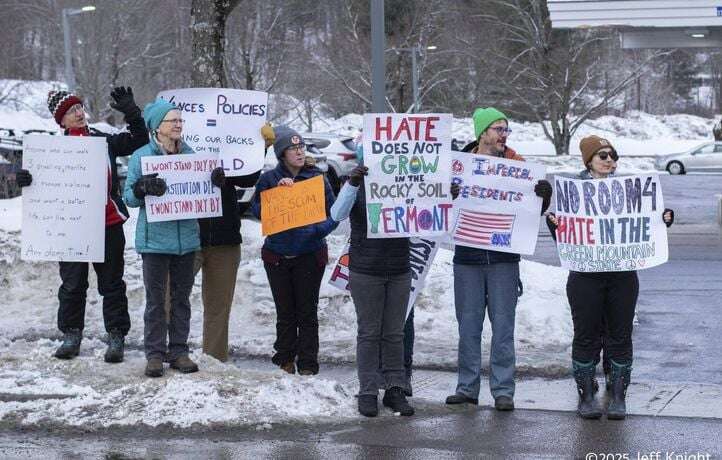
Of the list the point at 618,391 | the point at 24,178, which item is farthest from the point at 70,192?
the point at 618,391

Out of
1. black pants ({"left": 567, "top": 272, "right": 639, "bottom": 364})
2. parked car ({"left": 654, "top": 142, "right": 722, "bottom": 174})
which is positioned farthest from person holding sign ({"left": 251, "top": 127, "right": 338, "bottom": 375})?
parked car ({"left": 654, "top": 142, "right": 722, "bottom": 174})

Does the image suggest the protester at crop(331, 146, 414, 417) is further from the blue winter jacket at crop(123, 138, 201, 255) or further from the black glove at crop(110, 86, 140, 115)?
the black glove at crop(110, 86, 140, 115)

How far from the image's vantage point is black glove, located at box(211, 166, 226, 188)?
25.8 feet

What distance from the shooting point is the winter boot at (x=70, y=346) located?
27.0 ft

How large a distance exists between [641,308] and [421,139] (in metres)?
5.13

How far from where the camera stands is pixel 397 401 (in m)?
7.47

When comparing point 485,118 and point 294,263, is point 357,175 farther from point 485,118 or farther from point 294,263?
point 294,263

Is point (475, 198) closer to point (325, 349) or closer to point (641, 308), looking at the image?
point (325, 349)

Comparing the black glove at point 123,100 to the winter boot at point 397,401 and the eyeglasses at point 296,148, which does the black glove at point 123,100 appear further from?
the winter boot at point 397,401

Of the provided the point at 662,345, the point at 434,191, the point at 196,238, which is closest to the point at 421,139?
the point at 434,191

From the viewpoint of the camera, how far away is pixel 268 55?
43.4 metres

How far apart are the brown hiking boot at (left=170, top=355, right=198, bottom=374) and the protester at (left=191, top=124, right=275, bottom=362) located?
25.8 inches

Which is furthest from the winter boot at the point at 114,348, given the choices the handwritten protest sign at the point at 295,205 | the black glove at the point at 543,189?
the black glove at the point at 543,189

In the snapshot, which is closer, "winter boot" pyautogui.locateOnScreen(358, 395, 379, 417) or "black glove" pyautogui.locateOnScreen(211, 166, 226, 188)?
"winter boot" pyautogui.locateOnScreen(358, 395, 379, 417)
